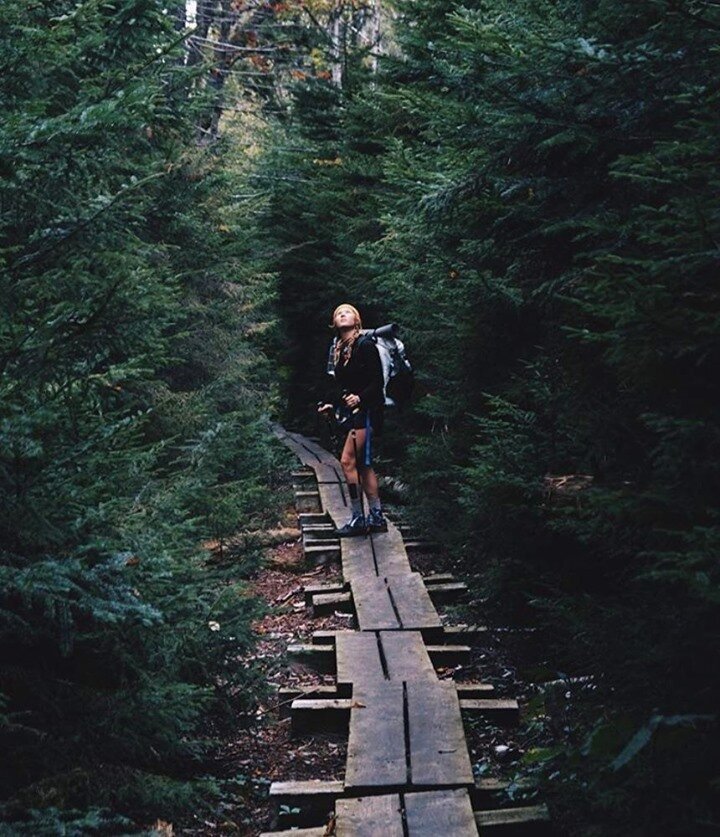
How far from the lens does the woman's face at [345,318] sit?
31.7 feet

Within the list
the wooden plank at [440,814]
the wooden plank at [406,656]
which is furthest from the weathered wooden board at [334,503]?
the wooden plank at [440,814]

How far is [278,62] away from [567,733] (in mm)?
20305

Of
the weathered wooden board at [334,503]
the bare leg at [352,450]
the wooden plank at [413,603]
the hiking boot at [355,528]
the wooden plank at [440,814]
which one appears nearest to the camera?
the wooden plank at [440,814]

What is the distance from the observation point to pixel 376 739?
5.20 meters

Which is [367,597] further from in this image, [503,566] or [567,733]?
[567,733]

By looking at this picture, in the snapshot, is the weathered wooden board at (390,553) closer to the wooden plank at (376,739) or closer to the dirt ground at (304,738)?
the dirt ground at (304,738)

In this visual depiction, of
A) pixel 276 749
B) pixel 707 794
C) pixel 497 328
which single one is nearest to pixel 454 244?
pixel 497 328

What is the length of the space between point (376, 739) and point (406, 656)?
1487 millimetres

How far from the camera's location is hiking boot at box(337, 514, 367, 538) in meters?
10.6

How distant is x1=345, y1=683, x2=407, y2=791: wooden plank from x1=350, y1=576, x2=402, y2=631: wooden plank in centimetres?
134

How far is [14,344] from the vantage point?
12.4ft

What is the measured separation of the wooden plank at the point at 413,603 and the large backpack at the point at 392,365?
80.6 inches

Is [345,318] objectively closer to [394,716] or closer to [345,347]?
[345,347]

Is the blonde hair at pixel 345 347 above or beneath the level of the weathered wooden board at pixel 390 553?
above
